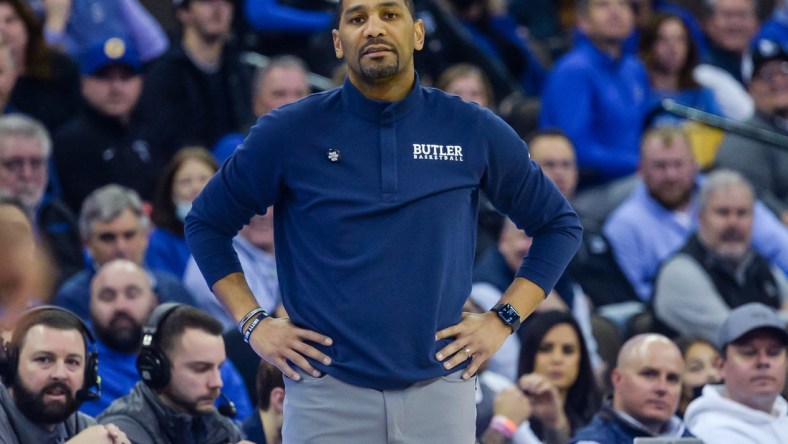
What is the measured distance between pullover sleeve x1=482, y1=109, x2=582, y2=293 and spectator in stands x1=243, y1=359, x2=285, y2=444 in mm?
1862

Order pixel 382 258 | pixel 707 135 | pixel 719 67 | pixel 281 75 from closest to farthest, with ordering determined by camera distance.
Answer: pixel 382 258 → pixel 281 75 → pixel 707 135 → pixel 719 67

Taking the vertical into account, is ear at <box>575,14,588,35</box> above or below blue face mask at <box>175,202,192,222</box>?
above

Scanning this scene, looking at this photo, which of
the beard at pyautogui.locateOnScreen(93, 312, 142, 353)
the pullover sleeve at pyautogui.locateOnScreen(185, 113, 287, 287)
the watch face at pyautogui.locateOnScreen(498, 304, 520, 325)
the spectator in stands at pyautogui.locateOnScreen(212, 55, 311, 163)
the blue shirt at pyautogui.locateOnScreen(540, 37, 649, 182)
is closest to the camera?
the pullover sleeve at pyautogui.locateOnScreen(185, 113, 287, 287)

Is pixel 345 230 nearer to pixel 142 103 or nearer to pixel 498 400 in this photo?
pixel 498 400

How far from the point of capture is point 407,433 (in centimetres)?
351

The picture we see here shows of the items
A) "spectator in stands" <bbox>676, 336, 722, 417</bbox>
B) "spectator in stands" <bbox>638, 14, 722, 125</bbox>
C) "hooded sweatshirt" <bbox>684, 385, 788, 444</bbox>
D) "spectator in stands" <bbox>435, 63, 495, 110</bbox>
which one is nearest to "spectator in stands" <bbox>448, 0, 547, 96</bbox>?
"spectator in stands" <bbox>638, 14, 722, 125</bbox>

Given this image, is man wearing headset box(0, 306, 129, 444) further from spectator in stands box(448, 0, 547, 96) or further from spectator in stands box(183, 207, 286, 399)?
spectator in stands box(448, 0, 547, 96)

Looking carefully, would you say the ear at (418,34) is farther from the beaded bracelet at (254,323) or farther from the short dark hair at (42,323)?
the short dark hair at (42,323)

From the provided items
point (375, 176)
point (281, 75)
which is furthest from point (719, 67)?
point (375, 176)

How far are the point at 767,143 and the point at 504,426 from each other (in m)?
3.85

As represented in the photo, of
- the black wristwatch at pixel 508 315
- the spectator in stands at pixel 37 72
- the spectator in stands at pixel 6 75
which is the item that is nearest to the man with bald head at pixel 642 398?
the black wristwatch at pixel 508 315

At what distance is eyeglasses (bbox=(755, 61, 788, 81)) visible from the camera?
959cm

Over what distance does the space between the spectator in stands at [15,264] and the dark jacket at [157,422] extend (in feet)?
1.52

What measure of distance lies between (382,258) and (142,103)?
15.7 feet
